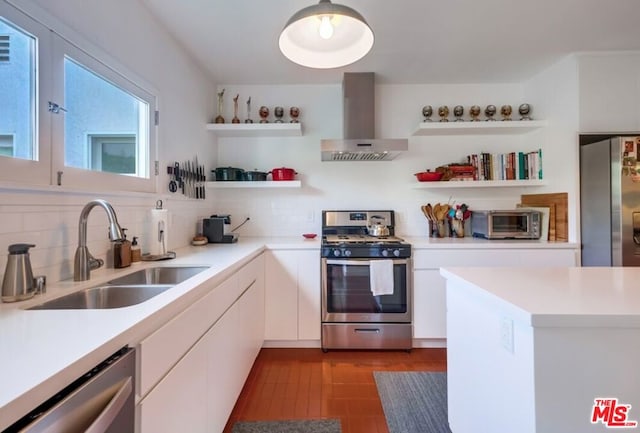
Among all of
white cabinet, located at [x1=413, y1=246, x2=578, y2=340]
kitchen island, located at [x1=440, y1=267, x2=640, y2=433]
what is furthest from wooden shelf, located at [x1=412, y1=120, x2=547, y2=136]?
kitchen island, located at [x1=440, y1=267, x2=640, y2=433]

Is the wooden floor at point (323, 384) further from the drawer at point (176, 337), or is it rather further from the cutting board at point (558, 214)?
the cutting board at point (558, 214)

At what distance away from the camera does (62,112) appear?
129 cm

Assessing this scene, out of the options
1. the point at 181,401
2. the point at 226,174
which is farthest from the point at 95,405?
the point at 226,174

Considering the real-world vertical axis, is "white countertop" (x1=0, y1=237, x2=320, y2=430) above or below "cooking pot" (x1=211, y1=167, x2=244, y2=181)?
below


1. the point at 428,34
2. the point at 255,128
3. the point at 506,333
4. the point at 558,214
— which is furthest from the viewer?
the point at 255,128

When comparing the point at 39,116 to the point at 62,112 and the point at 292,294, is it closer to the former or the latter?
the point at 62,112

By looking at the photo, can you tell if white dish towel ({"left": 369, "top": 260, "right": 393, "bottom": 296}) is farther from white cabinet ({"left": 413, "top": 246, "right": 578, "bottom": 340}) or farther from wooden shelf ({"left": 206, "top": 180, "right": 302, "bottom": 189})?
wooden shelf ({"left": 206, "top": 180, "right": 302, "bottom": 189})

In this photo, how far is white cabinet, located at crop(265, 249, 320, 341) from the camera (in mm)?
2508

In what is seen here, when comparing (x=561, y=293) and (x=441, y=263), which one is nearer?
(x=561, y=293)

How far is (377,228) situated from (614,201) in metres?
1.77

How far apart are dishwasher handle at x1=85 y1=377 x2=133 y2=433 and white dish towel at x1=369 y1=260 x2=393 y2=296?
1863 millimetres

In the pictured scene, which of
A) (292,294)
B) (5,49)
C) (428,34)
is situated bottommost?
(292,294)

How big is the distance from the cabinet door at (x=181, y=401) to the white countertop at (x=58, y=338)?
21 centimetres

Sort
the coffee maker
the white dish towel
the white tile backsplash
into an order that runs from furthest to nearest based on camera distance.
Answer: the coffee maker → the white dish towel → the white tile backsplash
